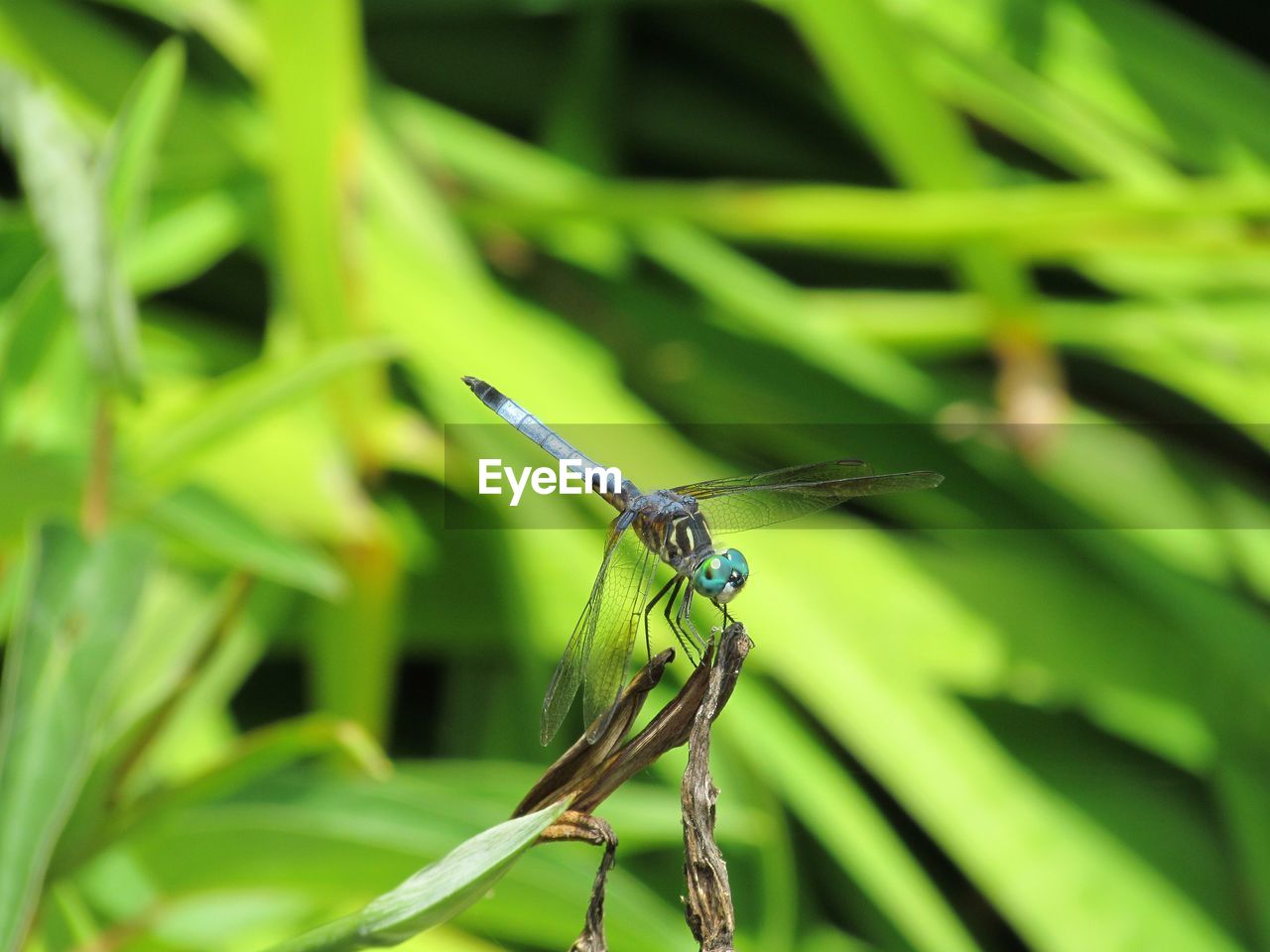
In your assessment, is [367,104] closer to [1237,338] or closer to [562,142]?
[562,142]

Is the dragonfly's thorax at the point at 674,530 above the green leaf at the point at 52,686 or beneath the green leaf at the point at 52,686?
above

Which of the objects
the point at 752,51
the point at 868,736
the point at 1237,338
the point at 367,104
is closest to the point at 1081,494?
the point at 1237,338

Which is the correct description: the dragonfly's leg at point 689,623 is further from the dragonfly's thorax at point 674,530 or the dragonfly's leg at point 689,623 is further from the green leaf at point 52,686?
the green leaf at point 52,686
